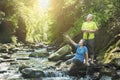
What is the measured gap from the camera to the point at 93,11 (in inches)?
1009

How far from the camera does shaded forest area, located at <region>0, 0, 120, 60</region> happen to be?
21.5 meters

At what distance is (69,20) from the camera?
110 ft

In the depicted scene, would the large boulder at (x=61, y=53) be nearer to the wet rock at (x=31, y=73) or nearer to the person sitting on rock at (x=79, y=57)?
the wet rock at (x=31, y=73)

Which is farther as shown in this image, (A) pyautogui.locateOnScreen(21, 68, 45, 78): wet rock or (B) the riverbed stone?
(A) pyautogui.locateOnScreen(21, 68, 45, 78): wet rock

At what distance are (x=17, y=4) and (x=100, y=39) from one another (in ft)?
103

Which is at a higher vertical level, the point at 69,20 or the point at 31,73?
the point at 69,20

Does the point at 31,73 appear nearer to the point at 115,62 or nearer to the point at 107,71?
the point at 107,71

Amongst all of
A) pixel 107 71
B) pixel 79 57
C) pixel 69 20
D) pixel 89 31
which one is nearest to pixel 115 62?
pixel 107 71

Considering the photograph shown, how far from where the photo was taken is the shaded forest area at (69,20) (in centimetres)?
2152

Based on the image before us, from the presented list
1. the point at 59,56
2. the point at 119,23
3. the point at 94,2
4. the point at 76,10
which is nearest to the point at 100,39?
the point at 119,23

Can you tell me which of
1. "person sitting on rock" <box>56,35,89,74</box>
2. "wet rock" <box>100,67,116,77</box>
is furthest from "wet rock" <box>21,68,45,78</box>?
"wet rock" <box>100,67,116,77</box>

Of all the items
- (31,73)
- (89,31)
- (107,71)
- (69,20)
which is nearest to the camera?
(107,71)

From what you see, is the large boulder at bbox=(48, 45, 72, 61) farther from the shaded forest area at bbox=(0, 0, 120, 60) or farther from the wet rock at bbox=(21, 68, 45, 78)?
the wet rock at bbox=(21, 68, 45, 78)

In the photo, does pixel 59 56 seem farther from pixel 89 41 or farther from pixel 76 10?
pixel 76 10
